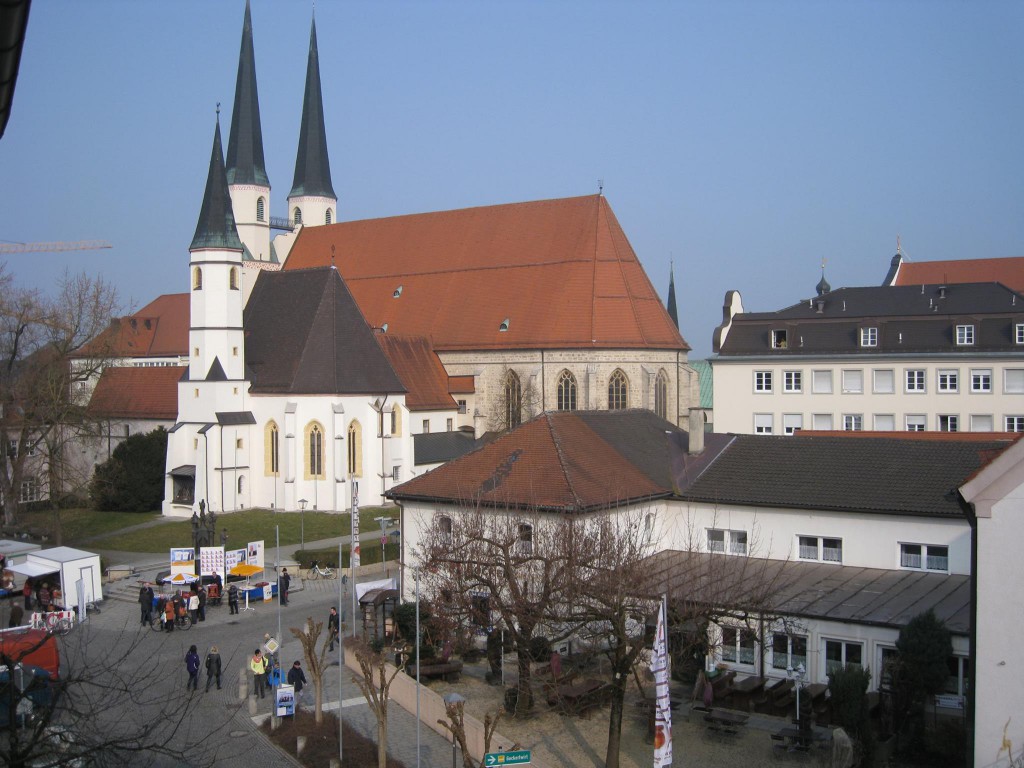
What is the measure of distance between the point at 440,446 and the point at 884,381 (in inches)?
856

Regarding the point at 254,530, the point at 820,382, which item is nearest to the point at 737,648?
the point at 254,530

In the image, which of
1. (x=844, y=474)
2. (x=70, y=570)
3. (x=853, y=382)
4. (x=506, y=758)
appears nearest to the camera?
(x=506, y=758)

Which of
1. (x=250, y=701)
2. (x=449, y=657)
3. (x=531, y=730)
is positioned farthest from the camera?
(x=449, y=657)

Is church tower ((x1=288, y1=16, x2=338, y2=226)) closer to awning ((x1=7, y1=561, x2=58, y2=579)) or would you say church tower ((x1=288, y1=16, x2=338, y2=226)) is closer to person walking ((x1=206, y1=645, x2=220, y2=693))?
awning ((x1=7, y1=561, x2=58, y2=579))

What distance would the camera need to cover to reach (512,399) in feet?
193

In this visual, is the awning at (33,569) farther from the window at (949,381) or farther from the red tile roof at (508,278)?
the window at (949,381)

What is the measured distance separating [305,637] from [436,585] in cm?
323

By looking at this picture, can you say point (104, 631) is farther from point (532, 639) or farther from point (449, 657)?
point (532, 639)

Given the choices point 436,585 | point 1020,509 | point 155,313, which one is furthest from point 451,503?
point 155,313

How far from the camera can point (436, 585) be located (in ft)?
73.5

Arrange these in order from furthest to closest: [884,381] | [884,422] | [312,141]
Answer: [312,141] < [884,381] < [884,422]

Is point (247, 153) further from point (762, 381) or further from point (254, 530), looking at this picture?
point (762, 381)

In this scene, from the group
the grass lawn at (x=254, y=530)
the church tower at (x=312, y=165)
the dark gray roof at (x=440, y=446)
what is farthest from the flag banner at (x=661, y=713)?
the church tower at (x=312, y=165)

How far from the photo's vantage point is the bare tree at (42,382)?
4294 centimetres
